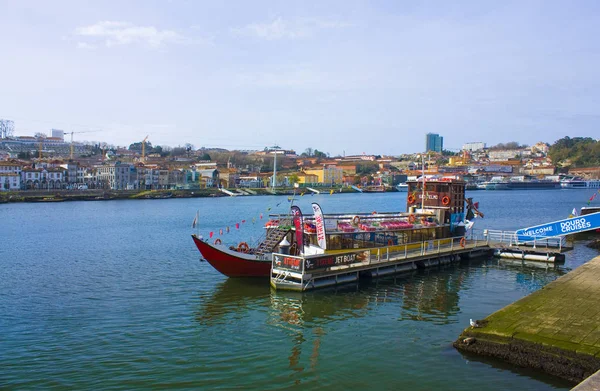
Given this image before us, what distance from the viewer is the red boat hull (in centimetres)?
2461

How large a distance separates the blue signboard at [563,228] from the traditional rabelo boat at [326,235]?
221 inches

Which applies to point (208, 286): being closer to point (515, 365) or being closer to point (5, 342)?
point (5, 342)

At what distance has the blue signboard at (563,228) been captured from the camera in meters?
30.4

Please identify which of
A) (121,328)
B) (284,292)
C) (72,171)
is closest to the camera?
(121,328)

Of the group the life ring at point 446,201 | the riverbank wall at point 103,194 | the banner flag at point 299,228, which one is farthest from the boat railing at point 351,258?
the riverbank wall at point 103,194

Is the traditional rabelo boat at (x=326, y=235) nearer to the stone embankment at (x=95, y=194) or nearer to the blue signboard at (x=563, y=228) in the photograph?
the blue signboard at (x=563, y=228)

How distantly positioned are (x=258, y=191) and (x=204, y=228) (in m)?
112

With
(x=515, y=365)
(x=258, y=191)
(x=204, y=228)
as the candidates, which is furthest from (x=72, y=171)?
(x=515, y=365)

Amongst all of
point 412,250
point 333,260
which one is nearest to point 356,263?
point 333,260

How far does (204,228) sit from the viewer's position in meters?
55.9

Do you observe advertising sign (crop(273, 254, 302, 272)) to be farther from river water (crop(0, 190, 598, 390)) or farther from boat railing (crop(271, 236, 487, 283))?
river water (crop(0, 190, 598, 390))

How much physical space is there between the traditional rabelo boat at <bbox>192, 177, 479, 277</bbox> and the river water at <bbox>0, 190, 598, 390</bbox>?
125 centimetres

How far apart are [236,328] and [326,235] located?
8.66 meters

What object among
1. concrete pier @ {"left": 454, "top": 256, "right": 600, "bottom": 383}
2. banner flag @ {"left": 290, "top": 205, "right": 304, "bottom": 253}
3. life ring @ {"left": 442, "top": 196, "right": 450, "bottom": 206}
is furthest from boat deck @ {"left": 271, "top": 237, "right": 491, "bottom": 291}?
concrete pier @ {"left": 454, "top": 256, "right": 600, "bottom": 383}
